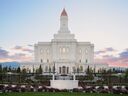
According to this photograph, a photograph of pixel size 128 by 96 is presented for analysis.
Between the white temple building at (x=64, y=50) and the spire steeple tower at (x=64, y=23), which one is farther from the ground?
the spire steeple tower at (x=64, y=23)

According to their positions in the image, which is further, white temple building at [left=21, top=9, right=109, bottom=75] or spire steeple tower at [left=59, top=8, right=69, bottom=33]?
spire steeple tower at [left=59, top=8, right=69, bottom=33]

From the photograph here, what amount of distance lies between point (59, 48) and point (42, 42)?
16.7 feet

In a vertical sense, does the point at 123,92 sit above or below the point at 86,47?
below

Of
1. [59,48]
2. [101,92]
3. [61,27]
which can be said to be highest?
[61,27]

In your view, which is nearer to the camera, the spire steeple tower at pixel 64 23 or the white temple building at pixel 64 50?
the white temple building at pixel 64 50

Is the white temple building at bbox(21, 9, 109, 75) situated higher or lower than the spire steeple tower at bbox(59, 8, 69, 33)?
lower

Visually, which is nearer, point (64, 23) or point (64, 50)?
point (64, 50)

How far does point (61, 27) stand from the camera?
93250 millimetres

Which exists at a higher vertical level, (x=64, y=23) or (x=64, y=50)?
(x=64, y=23)

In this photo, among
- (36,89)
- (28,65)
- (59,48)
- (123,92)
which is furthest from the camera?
(59,48)

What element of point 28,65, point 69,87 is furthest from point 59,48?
point 69,87

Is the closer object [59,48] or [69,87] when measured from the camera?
[69,87]

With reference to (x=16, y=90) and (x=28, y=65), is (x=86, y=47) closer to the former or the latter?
(x=28, y=65)

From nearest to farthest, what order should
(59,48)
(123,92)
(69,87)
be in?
(123,92) < (69,87) < (59,48)
